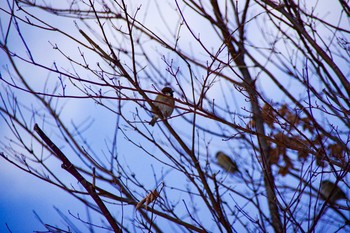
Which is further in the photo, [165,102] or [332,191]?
[165,102]

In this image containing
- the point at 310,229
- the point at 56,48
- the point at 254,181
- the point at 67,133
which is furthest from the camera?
the point at 254,181

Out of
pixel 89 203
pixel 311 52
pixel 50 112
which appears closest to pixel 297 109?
pixel 311 52

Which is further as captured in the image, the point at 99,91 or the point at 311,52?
the point at 311,52

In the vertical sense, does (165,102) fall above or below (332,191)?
above

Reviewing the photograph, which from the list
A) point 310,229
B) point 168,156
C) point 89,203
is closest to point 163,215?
point 168,156

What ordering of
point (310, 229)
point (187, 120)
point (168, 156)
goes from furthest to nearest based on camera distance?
point (187, 120)
point (168, 156)
point (310, 229)

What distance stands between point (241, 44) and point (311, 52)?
147 centimetres

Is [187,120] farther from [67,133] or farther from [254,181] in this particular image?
[67,133]

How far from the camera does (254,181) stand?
409cm

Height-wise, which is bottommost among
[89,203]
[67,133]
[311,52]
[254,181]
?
[89,203]

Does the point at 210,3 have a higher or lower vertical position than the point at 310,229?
higher

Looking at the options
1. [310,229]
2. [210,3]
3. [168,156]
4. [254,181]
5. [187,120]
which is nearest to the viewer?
[310,229]

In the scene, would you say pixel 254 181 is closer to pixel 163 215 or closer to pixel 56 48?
pixel 163 215

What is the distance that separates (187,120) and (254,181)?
117 centimetres
